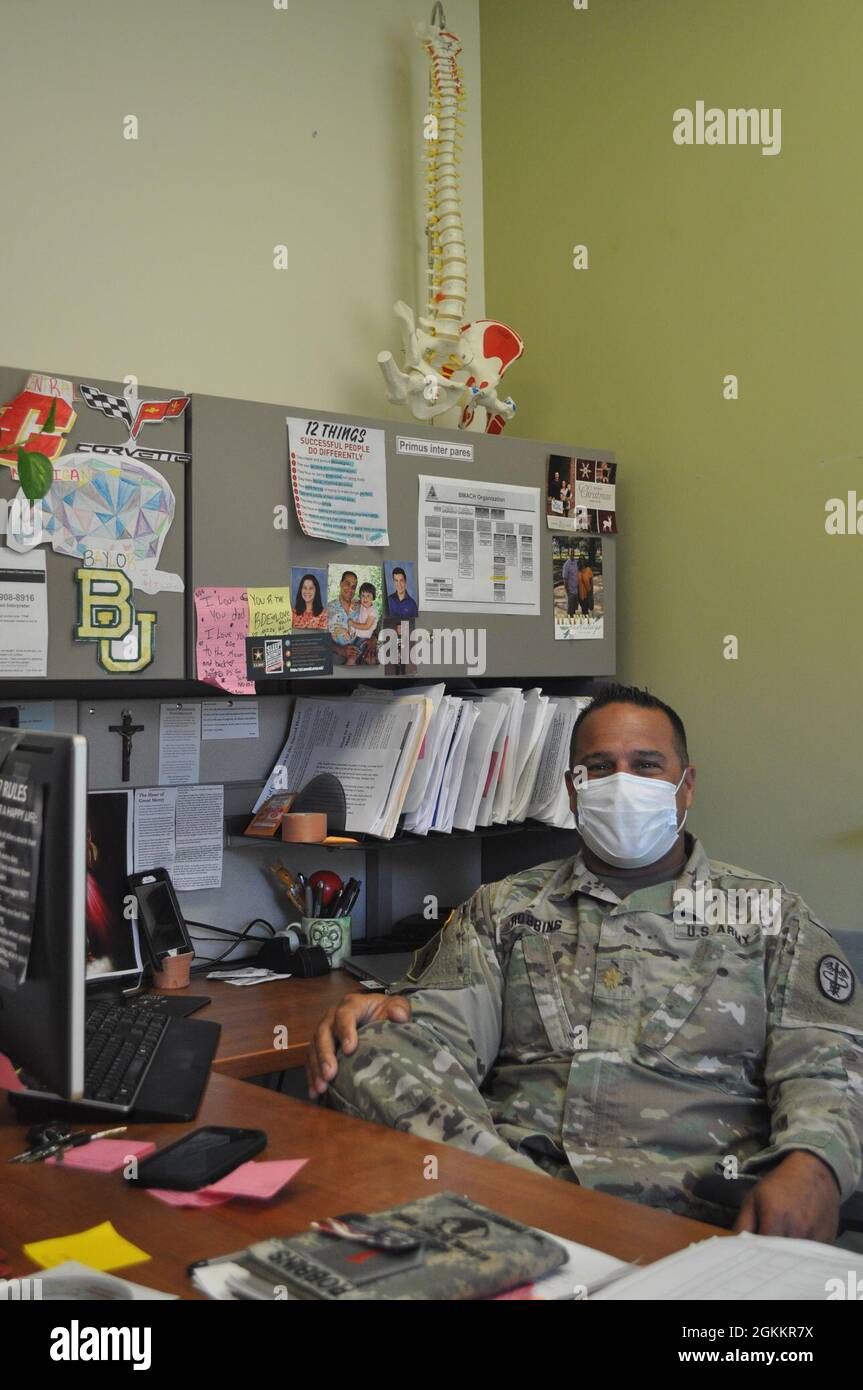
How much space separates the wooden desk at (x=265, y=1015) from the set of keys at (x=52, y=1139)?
0.37 meters

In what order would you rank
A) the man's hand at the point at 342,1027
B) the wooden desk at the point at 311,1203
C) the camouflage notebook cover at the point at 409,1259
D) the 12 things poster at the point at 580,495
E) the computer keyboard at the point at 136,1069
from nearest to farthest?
the camouflage notebook cover at the point at 409,1259, the wooden desk at the point at 311,1203, the computer keyboard at the point at 136,1069, the man's hand at the point at 342,1027, the 12 things poster at the point at 580,495

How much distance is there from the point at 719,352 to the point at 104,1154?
1.90 m

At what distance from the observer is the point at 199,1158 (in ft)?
4.19

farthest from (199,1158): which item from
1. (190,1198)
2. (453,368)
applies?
(453,368)

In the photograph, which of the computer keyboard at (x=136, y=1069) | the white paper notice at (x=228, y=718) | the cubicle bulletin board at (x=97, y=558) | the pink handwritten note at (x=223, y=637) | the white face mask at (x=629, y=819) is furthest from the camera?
the white paper notice at (x=228, y=718)

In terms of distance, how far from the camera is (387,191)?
9.42ft

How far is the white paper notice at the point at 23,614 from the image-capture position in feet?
6.29

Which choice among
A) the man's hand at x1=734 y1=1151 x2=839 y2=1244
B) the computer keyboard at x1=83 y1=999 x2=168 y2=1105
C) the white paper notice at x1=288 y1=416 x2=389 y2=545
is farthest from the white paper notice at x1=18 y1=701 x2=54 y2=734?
the man's hand at x1=734 y1=1151 x2=839 y2=1244

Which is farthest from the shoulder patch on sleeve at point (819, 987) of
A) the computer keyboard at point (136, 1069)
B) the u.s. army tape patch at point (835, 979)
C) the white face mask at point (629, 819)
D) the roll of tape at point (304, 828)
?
the roll of tape at point (304, 828)

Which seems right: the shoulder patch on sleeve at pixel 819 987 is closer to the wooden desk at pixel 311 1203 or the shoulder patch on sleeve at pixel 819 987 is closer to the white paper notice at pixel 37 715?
the wooden desk at pixel 311 1203

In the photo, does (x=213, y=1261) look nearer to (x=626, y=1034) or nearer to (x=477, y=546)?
(x=626, y=1034)
